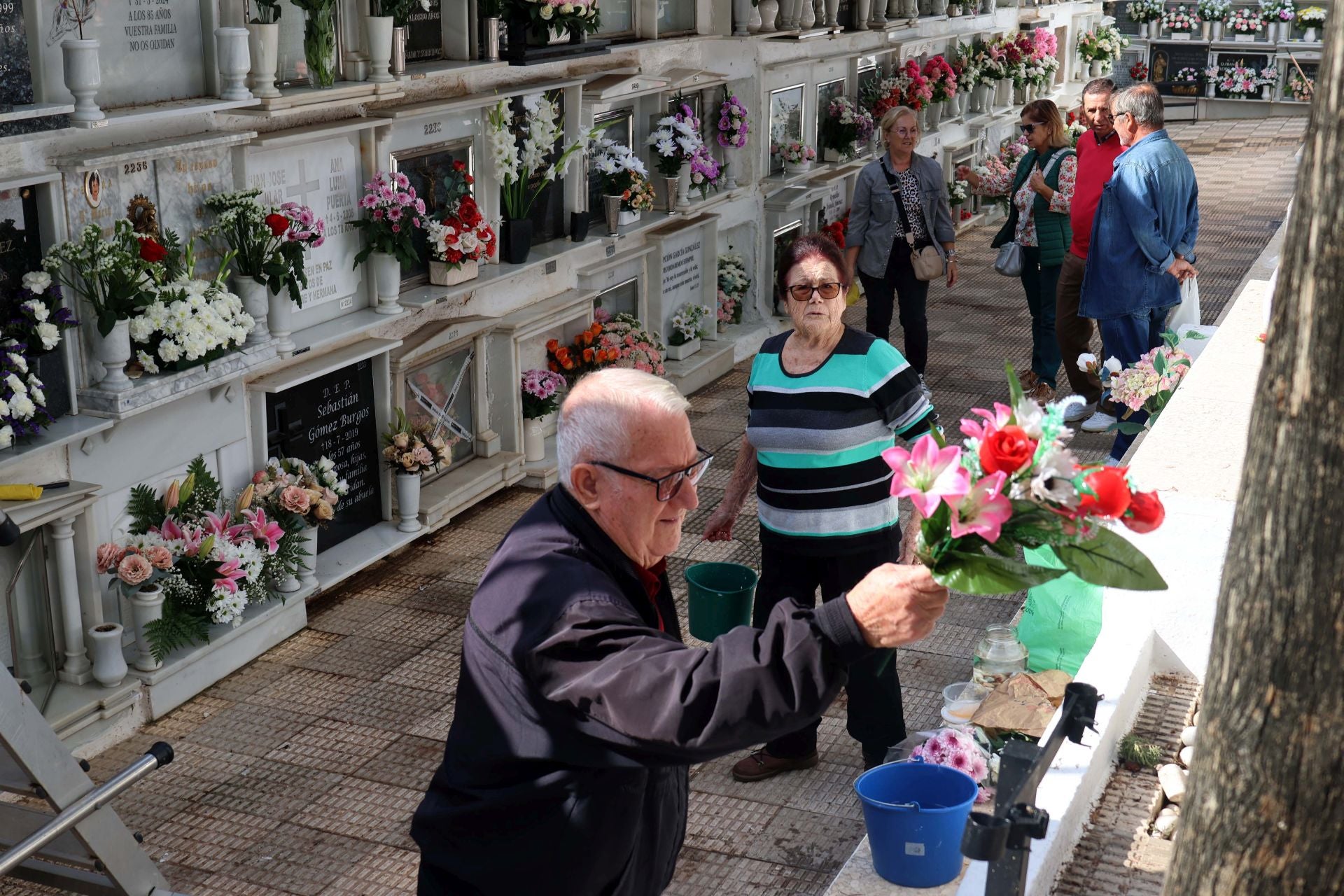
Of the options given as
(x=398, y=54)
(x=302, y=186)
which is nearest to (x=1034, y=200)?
(x=398, y=54)

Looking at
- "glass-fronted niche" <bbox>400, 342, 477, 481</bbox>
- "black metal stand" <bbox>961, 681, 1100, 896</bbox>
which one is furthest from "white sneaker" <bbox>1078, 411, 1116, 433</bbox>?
"black metal stand" <bbox>961, 681, 1100, 896</bbox>

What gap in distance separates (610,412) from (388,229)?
4.22 m

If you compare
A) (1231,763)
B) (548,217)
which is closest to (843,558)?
(1231,763)

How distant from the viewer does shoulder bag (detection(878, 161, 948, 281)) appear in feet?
27.2

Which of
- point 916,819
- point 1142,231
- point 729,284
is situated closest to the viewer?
point 916,819

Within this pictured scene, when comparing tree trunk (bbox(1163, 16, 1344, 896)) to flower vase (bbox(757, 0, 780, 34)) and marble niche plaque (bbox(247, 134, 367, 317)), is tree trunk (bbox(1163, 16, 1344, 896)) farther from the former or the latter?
flower vase (bbox(757, 0, 780, 34))

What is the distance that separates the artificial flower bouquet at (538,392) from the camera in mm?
7816

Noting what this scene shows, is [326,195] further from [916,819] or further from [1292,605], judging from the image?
[1292,605]

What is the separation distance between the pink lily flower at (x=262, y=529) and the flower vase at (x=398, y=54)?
196 cm

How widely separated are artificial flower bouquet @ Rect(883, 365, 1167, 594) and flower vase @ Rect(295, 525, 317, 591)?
4.26m

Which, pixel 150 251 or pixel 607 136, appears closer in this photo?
pixel 150 251

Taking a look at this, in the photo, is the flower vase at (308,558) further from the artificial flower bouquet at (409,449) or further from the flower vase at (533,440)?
the flower vase at (533,440)

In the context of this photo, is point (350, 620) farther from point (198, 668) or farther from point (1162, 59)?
point (1162, 59)

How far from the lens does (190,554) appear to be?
5410 mm
